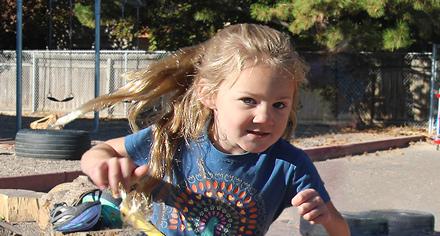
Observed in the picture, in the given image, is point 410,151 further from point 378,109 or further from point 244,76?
point 244,76

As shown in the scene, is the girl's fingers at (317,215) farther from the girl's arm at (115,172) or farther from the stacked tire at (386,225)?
the stacked tire at (386,225)

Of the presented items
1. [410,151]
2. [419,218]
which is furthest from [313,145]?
[419,218]

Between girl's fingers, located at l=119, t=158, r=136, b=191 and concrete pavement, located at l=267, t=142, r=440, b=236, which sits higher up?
girl's fingers, located at l=119, t=158, r=136, b=191

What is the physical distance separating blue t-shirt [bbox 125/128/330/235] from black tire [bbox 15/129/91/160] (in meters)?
8.11

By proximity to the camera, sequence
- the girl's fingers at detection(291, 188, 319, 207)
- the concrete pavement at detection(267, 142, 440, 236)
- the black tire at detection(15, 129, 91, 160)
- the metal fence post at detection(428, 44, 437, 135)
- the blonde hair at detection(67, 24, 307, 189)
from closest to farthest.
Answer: the girl's fingers at detection(291, 188, 319, 207) → the blonde hair at detection(67, 24, 307, 189) → the concrete pavement at detection(267, 142, 440, 236) → the black tire at detection(15, 129, 91, 160) → the metal fence post at detection(428, 44, 437, 135)

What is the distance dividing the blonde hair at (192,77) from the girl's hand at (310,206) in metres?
0.42

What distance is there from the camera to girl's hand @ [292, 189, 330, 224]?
2.33m

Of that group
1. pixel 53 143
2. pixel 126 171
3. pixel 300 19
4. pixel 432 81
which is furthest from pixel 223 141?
pixel 432 81

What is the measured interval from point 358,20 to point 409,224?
1073 cm

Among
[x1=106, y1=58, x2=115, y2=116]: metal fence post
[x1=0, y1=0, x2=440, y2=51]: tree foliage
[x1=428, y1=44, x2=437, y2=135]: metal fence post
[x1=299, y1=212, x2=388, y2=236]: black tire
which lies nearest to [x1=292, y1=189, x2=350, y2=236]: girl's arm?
[x1=299, y1=212, x2=388, y2=236]: black tire

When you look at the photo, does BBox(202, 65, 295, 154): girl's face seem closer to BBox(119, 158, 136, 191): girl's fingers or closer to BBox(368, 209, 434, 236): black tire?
BBox(119, 158, 136, 191): girl's fingers

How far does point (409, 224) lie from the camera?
21.5 ft

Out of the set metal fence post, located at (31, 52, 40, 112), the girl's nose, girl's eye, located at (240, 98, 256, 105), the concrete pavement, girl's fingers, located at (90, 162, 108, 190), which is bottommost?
the concrete pavement

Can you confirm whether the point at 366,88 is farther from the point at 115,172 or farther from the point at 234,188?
the point at 115,172
